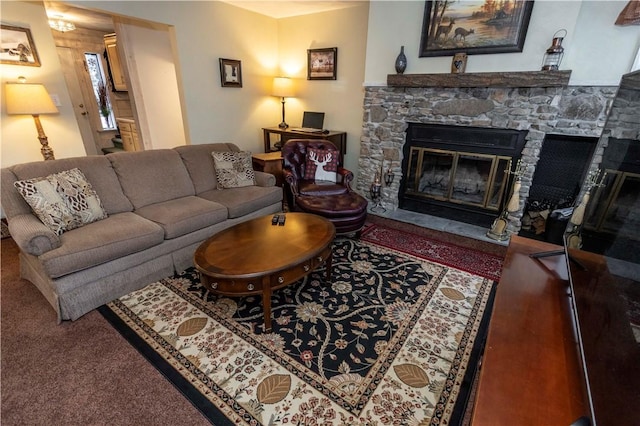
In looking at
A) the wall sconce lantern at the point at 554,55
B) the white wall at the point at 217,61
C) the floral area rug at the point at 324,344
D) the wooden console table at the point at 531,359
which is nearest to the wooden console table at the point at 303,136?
the white wall at the point at 217,61

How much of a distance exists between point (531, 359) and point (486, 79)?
9.14 feet

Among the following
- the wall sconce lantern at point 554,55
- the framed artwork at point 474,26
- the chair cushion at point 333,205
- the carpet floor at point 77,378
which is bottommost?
the carpet floor at point 77,378

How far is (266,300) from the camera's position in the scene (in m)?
1.81

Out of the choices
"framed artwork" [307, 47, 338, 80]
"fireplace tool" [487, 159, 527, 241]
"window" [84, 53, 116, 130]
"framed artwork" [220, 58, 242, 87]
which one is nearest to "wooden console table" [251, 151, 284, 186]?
"framed artwork" [220, 58, 242, 87]

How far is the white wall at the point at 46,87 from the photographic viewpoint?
2.85 m

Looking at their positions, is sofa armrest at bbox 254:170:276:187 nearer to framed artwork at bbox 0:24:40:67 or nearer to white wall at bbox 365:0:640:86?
white wall at bbox 365:0:640:86

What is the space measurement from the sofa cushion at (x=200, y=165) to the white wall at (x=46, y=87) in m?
1.43

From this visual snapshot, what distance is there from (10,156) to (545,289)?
4668 mm

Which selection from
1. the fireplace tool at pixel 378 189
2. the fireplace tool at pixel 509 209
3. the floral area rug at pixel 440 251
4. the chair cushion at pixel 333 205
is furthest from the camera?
the fireplace tool at pixel 378 189

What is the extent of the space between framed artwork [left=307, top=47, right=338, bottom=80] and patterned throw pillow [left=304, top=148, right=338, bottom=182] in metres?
1.51

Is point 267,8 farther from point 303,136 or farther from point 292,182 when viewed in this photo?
point 292,182

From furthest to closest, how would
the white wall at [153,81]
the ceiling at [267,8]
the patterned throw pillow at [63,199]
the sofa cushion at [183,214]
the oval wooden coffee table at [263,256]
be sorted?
the white wall at [153,81]
the ceiling at [267,8]
the sofa cushion at [183,214]
the patterned throw pillow at [63,199]
the oval wooden coffee table at [263,256]

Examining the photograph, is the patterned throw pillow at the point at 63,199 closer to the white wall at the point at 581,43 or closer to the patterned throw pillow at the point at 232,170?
the patterned throw pillow at the point at 232,170

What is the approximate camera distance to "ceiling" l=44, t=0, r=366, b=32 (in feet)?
12.4
